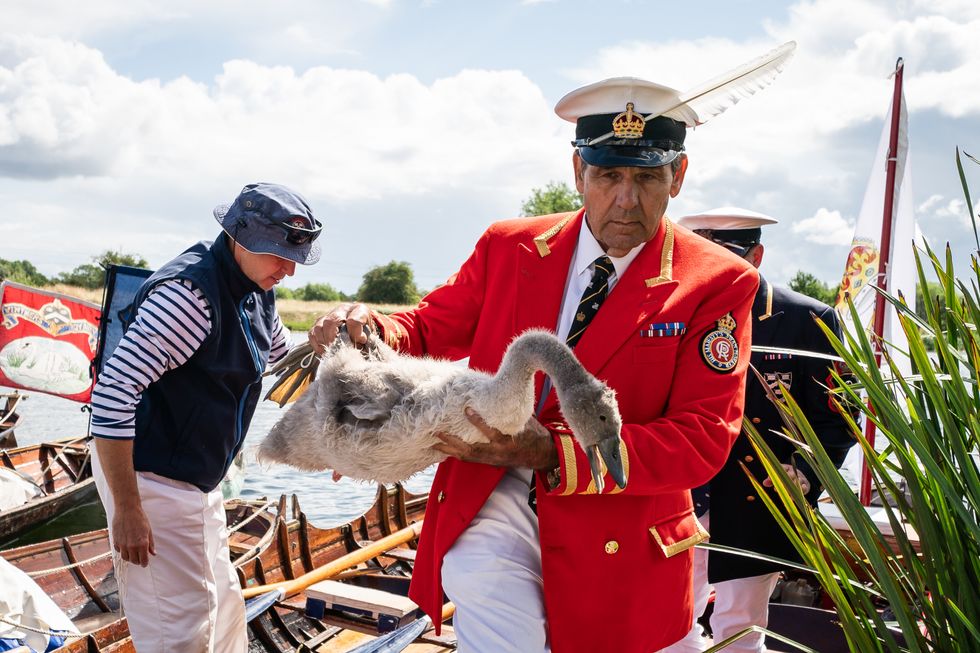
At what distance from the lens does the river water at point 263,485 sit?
16.1 meters

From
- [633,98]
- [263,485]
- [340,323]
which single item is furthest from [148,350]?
[263,485]

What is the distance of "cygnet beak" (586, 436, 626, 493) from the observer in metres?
2.94

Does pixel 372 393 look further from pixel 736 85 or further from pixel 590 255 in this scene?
pixel 736 85

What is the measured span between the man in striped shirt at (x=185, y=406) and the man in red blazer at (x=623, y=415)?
1281mm

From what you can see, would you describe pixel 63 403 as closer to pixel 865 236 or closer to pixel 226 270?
pixel 865 236

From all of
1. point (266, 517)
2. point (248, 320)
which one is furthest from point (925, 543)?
point (266, 517)

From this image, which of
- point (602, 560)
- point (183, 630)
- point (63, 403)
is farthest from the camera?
point (63, 403)

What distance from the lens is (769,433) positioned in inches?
213

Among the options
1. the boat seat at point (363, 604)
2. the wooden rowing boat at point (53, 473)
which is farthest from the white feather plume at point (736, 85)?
the wooden rowing boat at point (53, 473)

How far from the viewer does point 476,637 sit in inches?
124

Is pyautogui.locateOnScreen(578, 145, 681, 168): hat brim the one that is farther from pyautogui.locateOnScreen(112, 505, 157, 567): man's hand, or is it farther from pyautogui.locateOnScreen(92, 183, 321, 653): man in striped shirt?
pyautogui.locateOnScreen(112, 505, 157, 567): man's hand

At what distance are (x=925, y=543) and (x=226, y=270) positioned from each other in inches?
143

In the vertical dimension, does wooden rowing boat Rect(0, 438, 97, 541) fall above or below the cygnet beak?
below

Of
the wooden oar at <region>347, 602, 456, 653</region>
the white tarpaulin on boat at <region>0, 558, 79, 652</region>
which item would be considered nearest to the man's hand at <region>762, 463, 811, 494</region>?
the wooden oar at <region>347, 602, 456, 653</region>
